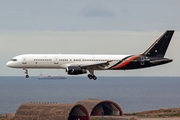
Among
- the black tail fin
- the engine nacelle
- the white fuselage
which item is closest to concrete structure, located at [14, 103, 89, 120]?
the white fuselage

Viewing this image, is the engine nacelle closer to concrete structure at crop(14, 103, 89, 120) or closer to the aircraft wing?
the aircraft wing

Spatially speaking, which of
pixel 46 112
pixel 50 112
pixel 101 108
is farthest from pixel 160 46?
pixel 101 108

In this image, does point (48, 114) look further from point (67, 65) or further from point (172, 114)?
point (172, 114)

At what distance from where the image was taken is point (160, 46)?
134 meters

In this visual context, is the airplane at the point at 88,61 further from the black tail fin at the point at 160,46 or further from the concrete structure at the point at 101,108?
the concrete structure at the point at 101,108

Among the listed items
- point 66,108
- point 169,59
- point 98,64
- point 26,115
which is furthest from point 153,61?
point 26,115

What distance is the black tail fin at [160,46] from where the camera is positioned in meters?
133

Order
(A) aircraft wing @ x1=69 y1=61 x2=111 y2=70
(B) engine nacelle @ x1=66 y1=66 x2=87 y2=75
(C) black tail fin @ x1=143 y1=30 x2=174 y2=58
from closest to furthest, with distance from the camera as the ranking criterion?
(B) engine nacelle @ x1=66 y1=66 x2=87 y2=75, (A) aircraft wing @ x1=69 y1=61 x2=111 y2=70, (C) black tail fin @ x1=143 y1=30 x2=174 y2=58

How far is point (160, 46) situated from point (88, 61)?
2186 cm

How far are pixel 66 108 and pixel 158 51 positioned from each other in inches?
1258

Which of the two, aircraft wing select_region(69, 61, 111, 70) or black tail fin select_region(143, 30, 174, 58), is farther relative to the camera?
black tail fin select_region(143, 30, 174, 58)

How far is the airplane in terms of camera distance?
122 m

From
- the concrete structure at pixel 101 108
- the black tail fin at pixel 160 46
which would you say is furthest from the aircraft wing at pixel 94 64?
the concrete structure at pixel 101 108

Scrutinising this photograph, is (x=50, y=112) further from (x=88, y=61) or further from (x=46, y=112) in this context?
(x=88, y=61)
